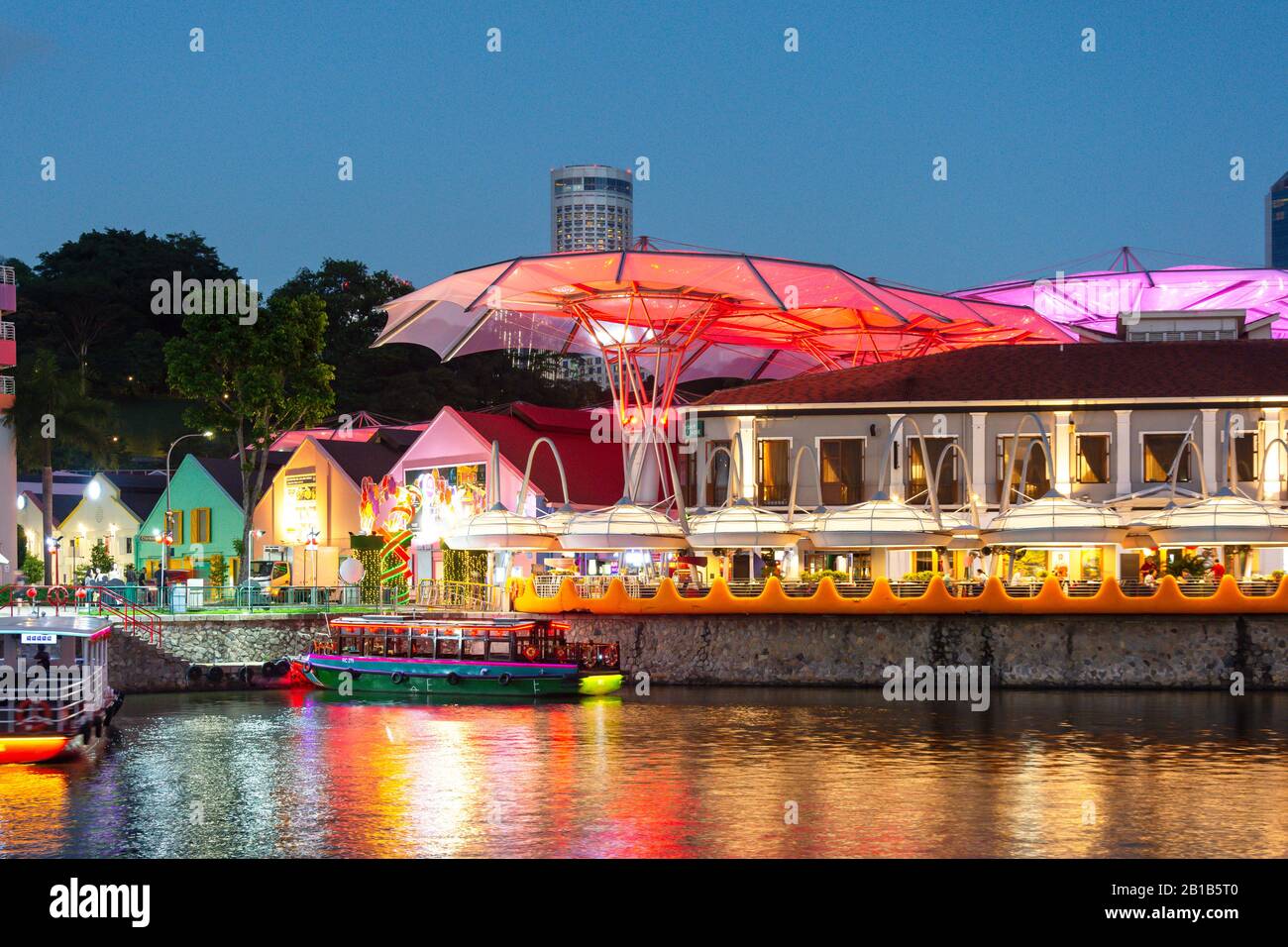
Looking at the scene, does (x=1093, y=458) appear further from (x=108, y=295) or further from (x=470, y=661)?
(x=108, y=295)

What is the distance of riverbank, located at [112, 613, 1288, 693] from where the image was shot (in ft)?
175

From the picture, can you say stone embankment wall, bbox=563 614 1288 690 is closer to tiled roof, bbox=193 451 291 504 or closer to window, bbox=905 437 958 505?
window, bbox=905 437 958 505

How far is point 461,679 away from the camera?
53.7 metres

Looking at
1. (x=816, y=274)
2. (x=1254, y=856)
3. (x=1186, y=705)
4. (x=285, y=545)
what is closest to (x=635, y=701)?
(x=1186, y=705)

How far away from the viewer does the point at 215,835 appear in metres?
30.2

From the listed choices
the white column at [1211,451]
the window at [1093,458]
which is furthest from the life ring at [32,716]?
the white column at [1211,451]

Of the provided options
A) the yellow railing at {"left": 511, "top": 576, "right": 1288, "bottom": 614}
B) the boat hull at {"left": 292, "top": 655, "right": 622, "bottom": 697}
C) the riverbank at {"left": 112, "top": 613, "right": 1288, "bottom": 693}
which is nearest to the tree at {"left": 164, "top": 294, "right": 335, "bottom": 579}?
the riverbank at {"left": 112, "top": 613, "right": 1288, "bottom": 693}

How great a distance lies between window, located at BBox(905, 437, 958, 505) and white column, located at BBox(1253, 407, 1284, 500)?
426 inches

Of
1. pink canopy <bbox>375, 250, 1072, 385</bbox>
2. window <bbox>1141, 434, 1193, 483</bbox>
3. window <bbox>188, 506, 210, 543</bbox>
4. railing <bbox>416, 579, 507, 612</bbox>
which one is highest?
pink canopy <bbox>375, 250, 1072, 385</bbox>

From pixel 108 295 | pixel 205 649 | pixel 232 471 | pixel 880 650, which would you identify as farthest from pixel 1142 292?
pixel 108 295

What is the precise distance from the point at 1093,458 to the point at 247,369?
33775mm

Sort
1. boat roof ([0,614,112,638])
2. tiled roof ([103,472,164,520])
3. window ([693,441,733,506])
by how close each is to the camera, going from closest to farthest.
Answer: boat roof ([0,614,112,638]) < window ([693,441,733,506]) < tiled roof ([103,472,164,520])

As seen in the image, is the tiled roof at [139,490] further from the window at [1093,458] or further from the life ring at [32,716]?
the life ring at [32,716]
